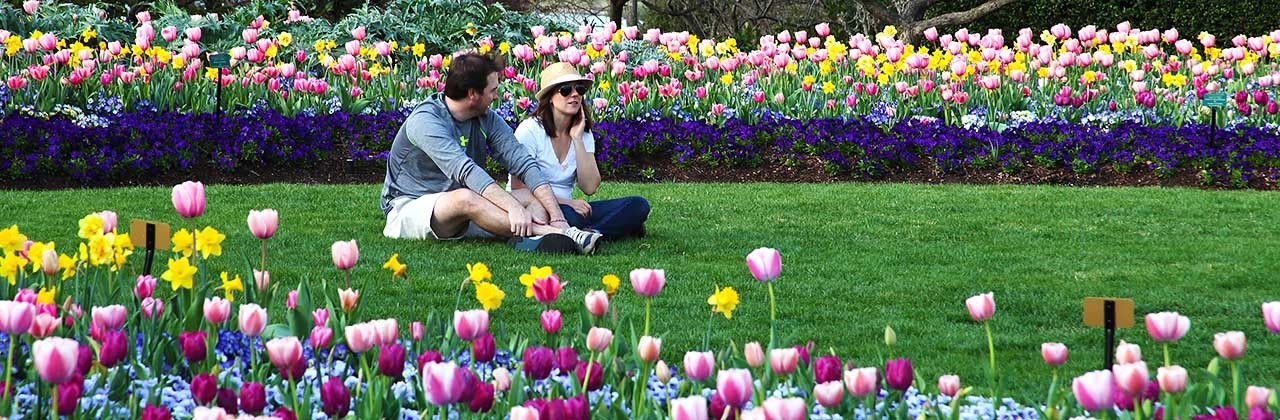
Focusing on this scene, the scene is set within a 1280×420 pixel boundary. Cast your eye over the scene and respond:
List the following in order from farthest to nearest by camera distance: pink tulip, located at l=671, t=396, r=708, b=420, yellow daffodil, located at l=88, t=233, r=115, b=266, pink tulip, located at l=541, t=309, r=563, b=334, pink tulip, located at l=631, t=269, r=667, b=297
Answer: yellow daffodil, located at l=88, t=233, r=115, b=266 → pink tulip, located at l=541, t=309, r=563, b=334 → pink tulip, located at l=631, t=269, r=667, b=297 → pink tulip, located at l=671, t=396, r=708, b=420

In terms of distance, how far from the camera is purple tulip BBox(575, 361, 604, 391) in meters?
2.79

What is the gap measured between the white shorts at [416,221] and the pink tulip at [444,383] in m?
3.99

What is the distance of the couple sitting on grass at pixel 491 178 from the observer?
19.4 feet

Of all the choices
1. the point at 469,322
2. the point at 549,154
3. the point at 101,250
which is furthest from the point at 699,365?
the point at 549,154

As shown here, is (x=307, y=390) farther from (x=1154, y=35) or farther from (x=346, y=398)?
(x=1154, y=35)

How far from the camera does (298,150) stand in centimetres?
884

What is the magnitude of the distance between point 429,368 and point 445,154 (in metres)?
3.82

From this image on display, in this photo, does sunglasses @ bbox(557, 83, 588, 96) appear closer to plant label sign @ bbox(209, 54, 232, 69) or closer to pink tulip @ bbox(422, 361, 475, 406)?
plant label sign @ bbox(209, 54, 232, 69)

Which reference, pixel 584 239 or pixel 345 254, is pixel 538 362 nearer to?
pixel 345 254

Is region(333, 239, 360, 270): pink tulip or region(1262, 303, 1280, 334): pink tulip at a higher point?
region(1262, 303, 1280, 334): pink tulip

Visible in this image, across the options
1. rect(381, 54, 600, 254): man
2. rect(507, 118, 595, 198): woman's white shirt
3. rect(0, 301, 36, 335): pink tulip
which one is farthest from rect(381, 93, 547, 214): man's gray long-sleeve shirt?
rect(0, 301, 36, 335): pink tulip

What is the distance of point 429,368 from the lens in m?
2.17

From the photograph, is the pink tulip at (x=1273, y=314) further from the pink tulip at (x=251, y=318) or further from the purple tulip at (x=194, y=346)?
the purple tulip at (x=194, y=346)

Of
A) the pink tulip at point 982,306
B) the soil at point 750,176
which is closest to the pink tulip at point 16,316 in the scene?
the pink tulip at point 982,306
